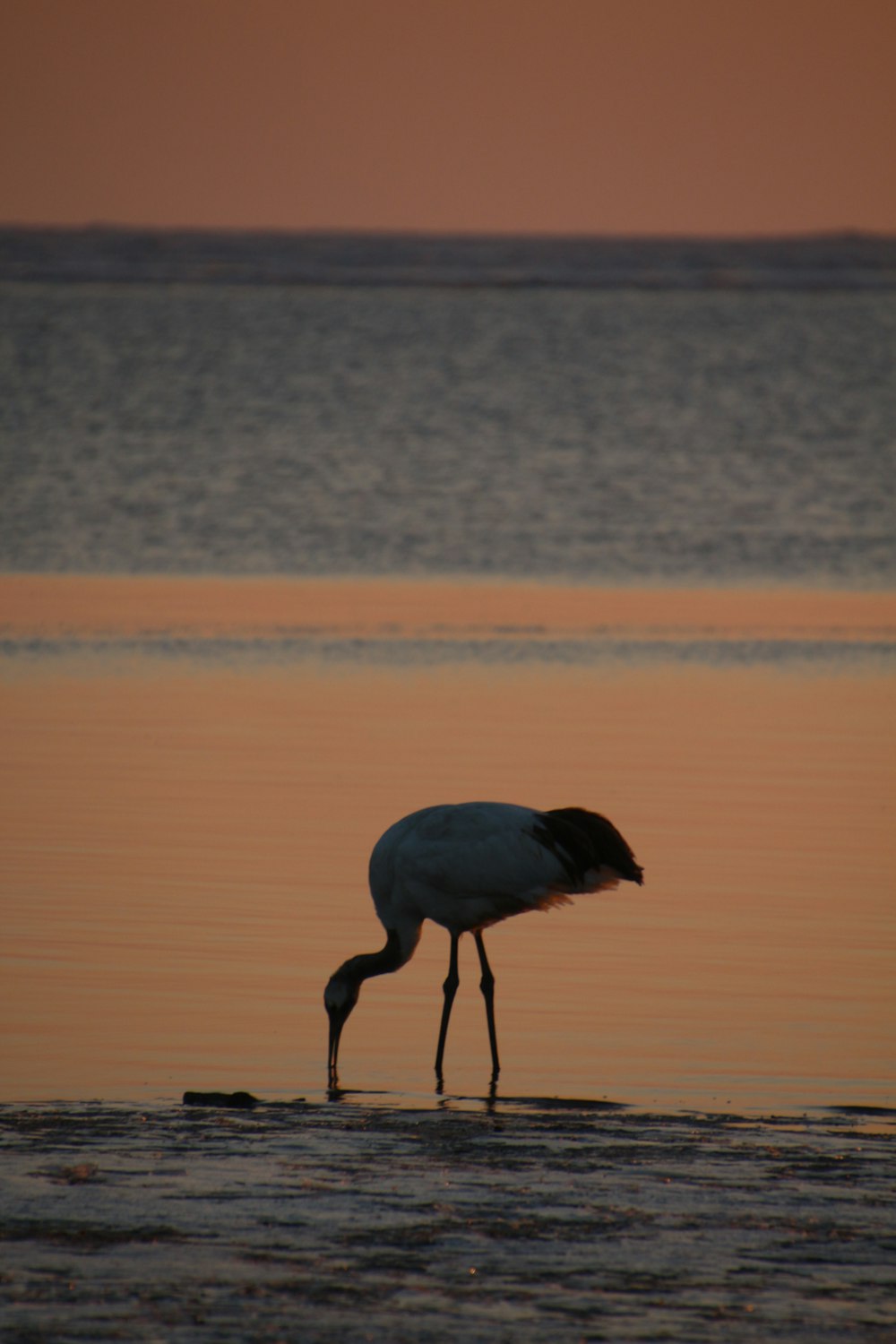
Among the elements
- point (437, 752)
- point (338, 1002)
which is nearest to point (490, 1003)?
point (338, 1002)

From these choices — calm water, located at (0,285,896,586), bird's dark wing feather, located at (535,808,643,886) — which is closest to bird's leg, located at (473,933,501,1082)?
bird's dark wing feather, located at (535,808,643,886)

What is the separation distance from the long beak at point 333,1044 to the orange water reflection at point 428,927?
0.07 metres

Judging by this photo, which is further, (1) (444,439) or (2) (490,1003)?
(1) (444,439)

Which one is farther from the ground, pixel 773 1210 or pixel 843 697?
pixel 843 697

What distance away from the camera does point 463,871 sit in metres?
10.4

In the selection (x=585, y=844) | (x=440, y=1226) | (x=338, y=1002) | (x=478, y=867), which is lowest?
(x=440, y=1226)

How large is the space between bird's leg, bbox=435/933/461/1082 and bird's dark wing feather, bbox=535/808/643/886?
0.56 meters

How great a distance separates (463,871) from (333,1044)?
0.97m

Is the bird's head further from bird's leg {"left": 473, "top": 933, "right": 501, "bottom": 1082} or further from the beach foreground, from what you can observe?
the beach foreground

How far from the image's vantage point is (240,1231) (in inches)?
272

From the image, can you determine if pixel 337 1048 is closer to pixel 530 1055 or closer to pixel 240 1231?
pixel 530 1055

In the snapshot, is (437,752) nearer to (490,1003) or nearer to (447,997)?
(447,997)

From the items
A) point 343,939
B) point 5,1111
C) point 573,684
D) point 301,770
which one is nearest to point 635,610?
point 573,684

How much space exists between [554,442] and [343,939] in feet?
136
